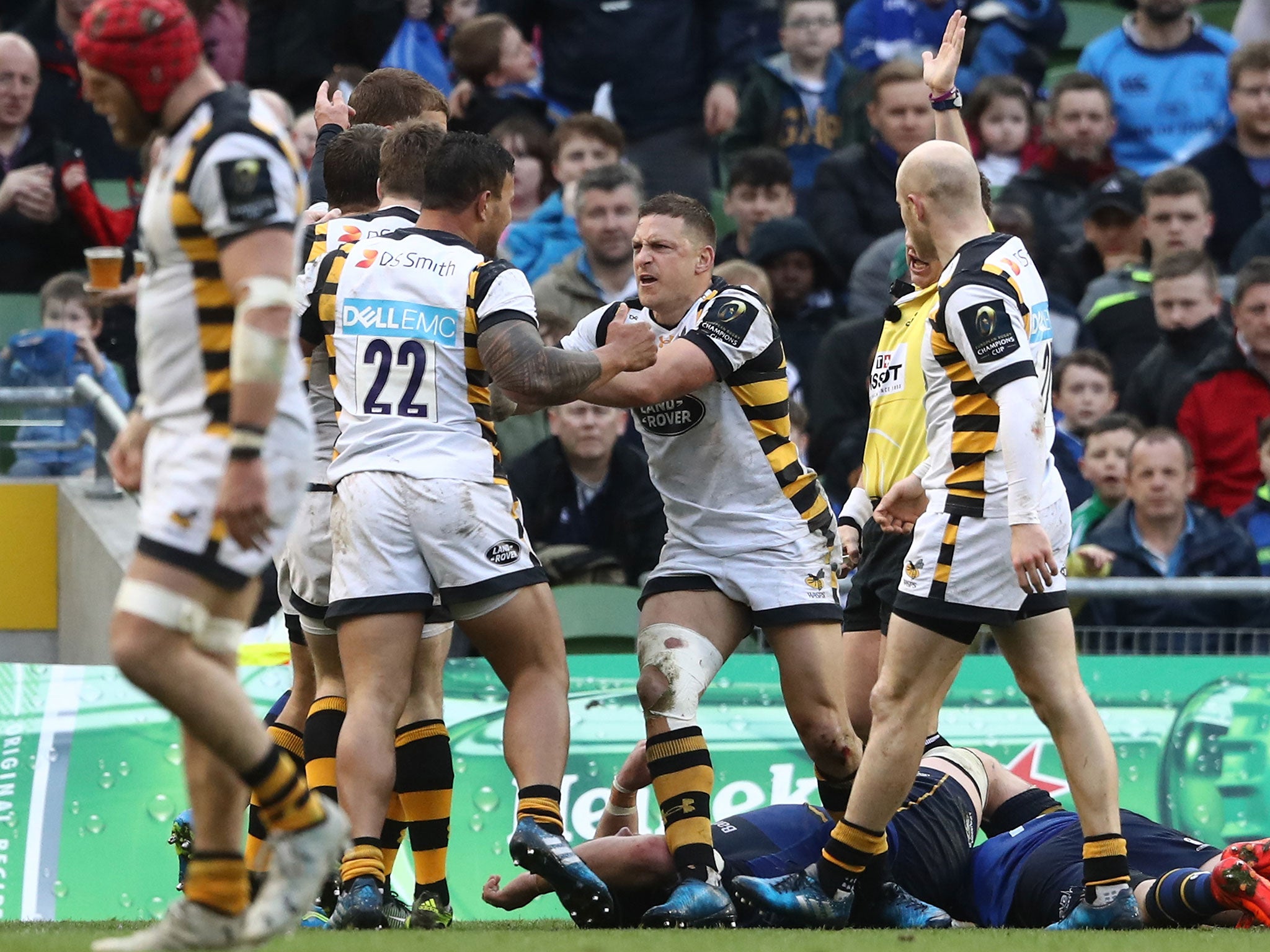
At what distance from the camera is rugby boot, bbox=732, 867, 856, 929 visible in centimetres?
625

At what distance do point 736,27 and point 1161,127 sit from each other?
305cm

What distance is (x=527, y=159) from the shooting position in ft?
39.0

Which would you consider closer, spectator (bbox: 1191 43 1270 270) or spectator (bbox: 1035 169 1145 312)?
spectator (bbox: 1035 169 1145 312)

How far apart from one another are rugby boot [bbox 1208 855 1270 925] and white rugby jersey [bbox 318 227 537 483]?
104 inches

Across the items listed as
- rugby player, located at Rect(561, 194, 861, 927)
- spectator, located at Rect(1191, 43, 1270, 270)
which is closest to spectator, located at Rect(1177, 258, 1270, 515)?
spectator, located at Rect(1191, 43, 1270, 270)

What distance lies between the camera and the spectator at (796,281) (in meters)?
11.0

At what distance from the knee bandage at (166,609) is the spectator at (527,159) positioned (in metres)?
7.48

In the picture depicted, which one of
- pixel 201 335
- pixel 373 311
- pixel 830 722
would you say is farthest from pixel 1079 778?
pixel 201 335

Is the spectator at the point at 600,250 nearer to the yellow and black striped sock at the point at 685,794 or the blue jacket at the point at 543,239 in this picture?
the blue jacket at the point at 543,239

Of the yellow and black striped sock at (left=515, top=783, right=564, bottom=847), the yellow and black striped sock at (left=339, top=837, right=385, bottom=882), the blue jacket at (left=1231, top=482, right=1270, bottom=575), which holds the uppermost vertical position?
the blue jacket at (left=1231, top=482, right=1270, bottom=575)

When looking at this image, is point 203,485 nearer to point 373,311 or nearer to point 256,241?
point 256,241

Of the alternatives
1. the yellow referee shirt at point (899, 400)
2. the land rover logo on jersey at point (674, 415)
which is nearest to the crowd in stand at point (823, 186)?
the yellow referee shirt at point (899, 400)

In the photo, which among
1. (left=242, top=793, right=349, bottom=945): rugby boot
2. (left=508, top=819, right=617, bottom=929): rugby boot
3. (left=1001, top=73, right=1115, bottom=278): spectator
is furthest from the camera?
(left=1001, top=73, right=1115, bottom=278): spectator

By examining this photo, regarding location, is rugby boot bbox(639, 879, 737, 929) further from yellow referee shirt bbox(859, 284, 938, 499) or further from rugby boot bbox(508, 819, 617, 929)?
yellow referee shirt bbox(859, 284, 938, 499)
